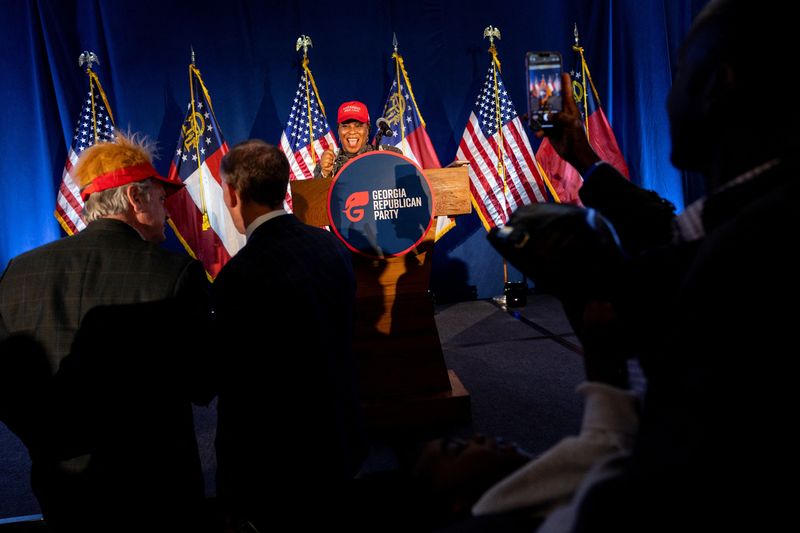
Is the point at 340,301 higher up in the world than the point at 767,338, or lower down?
lower down

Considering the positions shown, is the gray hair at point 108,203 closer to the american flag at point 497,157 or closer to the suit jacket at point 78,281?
the suit jacket at point 78,281

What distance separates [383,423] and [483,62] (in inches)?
175

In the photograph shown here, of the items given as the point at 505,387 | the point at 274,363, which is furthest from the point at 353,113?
the point at 274,363

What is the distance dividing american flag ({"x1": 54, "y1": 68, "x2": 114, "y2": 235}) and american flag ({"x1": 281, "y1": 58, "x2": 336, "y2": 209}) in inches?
66.0

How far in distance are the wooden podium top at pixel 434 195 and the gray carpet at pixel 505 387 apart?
Result: 1.08 meters

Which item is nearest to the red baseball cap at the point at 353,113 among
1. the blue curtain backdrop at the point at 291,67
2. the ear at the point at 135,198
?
the blue curtain backdrop at the point at 291,67

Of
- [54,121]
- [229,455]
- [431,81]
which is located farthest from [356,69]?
[229,455]

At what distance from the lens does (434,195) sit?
2275mm

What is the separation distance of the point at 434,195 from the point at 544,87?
1129mm

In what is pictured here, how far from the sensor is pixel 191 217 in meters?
4.86

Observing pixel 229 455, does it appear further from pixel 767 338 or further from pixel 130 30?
pixel 130 30

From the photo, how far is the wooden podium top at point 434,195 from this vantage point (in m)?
2.24

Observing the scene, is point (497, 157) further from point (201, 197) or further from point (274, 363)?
point (274, 363)

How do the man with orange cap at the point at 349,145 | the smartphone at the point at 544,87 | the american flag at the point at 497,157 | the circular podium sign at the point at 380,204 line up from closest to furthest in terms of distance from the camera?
the smartphone at the point at 544,87
the circular podium sign at the point at 380,204
the man with orange cap at the point at 349,145
the american flag at the point at 497,157
